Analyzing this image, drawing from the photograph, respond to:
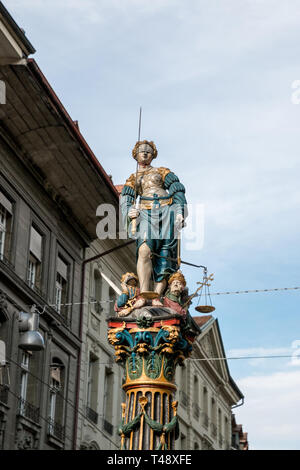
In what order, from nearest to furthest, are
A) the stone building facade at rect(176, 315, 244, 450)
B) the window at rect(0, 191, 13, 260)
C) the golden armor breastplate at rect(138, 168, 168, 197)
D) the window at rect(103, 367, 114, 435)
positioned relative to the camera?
the golden armor breastplate at rect(138, 168, 168, 197), the window at rect(0, 191, 13, 260), the window at rect(103, 367, 114, 435), the stone building facade at rect(176, 315, 244, 450)

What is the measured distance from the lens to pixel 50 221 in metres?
24.2

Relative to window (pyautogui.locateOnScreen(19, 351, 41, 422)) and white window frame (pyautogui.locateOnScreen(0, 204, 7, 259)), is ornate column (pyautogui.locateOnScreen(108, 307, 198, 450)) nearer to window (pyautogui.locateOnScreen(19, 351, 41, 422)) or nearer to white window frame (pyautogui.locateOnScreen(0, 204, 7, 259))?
window (pyautogui.locateOnScreen(19, 351, 41, 422))

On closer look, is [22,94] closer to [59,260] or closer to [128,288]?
[59,260]

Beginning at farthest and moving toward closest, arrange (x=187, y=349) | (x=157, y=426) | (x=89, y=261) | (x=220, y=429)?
(x=220, y=429)
(x=89, y=261)
(x=187, y=349)
(x=157, y=426)

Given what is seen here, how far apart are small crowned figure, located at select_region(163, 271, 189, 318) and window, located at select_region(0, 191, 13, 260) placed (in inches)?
474

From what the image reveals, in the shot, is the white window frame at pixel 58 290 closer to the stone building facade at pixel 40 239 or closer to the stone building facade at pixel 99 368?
the stone building facade at pixel 40 239

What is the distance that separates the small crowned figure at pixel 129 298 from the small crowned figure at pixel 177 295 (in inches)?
12.1

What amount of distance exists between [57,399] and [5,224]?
539 centimetres

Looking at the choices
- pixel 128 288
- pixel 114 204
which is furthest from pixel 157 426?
pixel 114 204

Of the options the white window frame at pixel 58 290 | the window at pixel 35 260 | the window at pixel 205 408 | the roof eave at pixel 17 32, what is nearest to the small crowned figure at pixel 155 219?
the roof eave at pixel 17 32

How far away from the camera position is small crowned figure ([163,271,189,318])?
9211mm

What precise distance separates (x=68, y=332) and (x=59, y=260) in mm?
2230

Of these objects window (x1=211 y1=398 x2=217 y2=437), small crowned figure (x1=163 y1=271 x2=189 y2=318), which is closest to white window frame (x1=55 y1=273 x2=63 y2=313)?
small crowned figure (x1=163 y1=271 x2=189 y2=318)

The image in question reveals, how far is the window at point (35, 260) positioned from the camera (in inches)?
898
